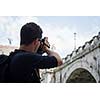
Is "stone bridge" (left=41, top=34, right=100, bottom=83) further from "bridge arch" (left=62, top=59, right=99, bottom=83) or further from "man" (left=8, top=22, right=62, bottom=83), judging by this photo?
"man" (left=8, top=22, right=62, bottom=83)

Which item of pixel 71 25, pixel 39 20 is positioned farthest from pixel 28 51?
pixel 71 25

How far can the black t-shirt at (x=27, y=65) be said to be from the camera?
1.36 metres

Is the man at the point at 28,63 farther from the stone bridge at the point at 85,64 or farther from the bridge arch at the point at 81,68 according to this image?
the bridge arch at the point at 81,68

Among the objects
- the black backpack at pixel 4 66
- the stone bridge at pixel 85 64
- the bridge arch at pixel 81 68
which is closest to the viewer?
the black backpack at pixel 4 66

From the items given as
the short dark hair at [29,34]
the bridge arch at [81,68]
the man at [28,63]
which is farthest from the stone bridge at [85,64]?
the man at [28,63]

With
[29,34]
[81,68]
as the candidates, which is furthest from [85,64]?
[29,34]

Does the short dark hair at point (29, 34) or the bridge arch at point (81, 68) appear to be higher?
the short dark hair at point (29, 34)

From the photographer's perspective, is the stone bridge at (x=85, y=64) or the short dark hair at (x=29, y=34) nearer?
the short dark hair at (x=29, y=34)

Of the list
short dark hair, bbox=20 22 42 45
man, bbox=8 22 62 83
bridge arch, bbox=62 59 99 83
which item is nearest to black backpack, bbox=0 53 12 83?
man, bbox=8 22 62 83
